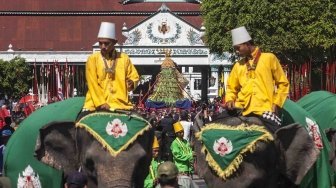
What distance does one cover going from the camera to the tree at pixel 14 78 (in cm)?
5841

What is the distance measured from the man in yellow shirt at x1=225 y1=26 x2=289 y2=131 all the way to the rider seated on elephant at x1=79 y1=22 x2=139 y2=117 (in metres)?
0.99

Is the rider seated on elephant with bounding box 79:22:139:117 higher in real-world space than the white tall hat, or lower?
lower

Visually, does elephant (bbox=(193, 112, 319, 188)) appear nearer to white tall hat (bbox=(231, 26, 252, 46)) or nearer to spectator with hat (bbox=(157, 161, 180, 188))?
white tall hat (bbox=(231, 26, 252, 46))

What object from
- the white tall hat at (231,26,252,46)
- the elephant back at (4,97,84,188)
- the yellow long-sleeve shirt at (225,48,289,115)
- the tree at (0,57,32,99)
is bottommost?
the tree at (0,57,32,99)

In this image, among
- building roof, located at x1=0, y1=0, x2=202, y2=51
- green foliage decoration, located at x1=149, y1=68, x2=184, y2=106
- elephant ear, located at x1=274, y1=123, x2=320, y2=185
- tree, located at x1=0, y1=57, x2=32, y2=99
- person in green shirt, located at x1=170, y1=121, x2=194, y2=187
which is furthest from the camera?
building roof, located at x1=0, y1=0, x2=202, y2=51

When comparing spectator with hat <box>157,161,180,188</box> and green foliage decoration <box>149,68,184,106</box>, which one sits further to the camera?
green foliage decoration <box>149,68,184,106</box>

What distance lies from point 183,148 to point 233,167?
296 inches

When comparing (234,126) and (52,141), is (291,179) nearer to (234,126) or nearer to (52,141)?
(234,126)

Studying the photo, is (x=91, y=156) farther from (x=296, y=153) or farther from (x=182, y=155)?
(x=182, y=155)

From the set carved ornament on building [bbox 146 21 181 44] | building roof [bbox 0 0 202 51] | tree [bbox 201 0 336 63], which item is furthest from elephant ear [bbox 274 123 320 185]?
building roof [bbox 0 0 202 51]

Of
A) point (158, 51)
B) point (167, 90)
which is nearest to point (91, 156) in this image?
point (167, 90)

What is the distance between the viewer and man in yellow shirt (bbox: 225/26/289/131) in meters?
9.46

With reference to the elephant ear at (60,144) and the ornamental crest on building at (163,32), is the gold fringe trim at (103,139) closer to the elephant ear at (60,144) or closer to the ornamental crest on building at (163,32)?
the elephant ear at (60,144)

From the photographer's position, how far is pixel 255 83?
9.57 meters
